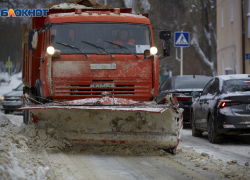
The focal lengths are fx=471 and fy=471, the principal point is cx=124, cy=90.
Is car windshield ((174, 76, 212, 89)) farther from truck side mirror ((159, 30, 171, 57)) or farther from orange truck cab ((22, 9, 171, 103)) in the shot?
orange truck cab ((22, 9, 171, 103))

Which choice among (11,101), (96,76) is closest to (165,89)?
(96,76)

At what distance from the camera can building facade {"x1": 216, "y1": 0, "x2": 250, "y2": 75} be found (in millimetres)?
26500

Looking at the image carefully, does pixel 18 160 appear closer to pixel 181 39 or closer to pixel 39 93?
pixel 39 93

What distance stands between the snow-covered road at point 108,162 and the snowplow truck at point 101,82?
306mm

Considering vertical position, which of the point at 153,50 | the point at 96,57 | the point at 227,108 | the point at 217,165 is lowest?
the point at 217,165

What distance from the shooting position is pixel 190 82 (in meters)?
14.8

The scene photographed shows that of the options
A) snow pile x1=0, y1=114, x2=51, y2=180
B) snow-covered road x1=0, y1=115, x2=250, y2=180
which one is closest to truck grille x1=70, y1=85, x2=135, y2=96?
snow-covered road x1=0, y1=115, x2=250, y2=180

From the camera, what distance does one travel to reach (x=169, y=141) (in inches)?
311

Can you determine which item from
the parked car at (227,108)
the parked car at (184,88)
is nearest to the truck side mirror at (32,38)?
the parked car at (227,108)

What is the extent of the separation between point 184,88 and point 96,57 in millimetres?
5850

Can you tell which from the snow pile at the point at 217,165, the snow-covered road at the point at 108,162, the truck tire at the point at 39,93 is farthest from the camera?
the truck tire at the point at 39,93

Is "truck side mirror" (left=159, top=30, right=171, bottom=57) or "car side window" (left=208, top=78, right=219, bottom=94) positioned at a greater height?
"truck side mirror" (left=159, top=30, right=171, bottom=57)

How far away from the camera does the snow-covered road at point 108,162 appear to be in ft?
19.5

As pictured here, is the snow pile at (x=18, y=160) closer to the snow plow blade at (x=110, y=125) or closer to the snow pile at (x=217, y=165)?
the snow plow blade at (x=110, y=125)
